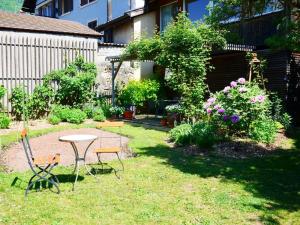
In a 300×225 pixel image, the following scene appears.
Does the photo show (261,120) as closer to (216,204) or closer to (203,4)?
(216,204)

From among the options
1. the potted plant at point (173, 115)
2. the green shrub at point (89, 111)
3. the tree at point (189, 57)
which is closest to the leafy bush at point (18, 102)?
the green shrub at point (89, 111)

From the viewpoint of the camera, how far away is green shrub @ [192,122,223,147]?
9.12 meters

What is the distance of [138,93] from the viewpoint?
15.9 meters

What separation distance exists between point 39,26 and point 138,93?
5.13 meters

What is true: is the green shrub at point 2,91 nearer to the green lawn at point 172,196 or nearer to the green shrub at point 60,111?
the green shrub at point 60,111

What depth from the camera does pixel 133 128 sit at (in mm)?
12312

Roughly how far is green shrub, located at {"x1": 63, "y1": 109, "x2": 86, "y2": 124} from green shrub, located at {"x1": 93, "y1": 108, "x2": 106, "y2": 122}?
485 millimetres

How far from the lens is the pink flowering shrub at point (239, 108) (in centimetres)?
918

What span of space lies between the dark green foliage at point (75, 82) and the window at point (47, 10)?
18.0m

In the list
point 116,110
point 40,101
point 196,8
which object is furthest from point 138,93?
point 196,8

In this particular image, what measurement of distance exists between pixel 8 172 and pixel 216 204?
4.10 metres

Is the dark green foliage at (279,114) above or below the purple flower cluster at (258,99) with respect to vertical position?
below

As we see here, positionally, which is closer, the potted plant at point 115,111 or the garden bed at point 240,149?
the garden bed at point 240,149

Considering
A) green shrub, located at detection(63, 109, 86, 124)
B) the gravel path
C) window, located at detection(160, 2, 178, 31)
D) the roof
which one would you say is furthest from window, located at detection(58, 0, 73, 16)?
the gravel path
